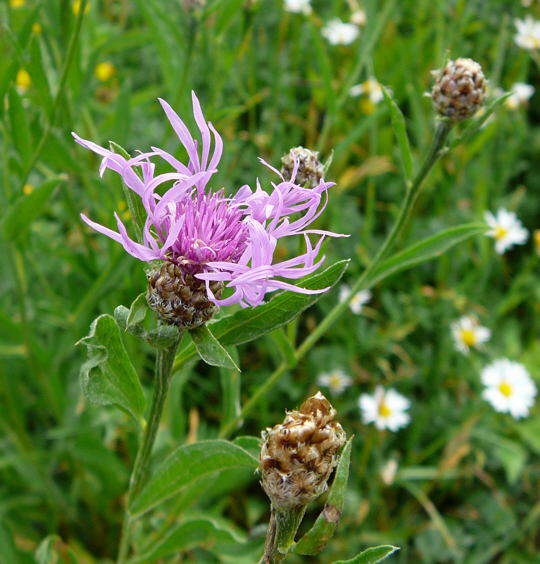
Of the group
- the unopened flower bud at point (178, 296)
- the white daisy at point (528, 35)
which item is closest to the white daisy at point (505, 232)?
the white daisy at point (528, 35)

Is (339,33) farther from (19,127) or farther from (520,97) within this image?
(19,127)

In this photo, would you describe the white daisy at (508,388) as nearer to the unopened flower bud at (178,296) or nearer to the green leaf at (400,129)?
the green leaf at (400,129)

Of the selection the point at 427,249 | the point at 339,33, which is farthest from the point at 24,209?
the point at 339,33

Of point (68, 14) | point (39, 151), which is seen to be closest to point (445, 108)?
point (39, 151)

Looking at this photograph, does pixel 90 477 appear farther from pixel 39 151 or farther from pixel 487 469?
pixel 487 469

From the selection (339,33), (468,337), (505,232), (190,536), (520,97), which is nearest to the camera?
(190,536)

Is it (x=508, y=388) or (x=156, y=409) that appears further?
(x=508, y=388)

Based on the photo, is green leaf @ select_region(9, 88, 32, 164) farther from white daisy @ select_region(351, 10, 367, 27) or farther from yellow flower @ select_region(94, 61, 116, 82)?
white daisy @ select_region(351, 10, 367, 27)
